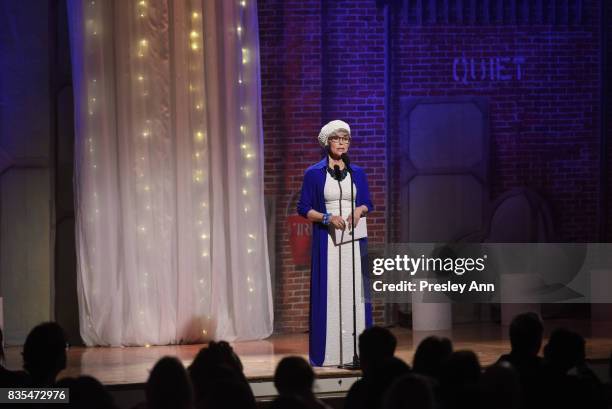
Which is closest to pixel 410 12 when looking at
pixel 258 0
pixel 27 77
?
pixel 258 0

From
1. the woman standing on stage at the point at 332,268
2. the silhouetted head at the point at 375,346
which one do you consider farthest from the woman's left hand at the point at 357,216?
the silhouetted head at the point at 375,346

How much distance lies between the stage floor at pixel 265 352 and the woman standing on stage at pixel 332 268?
22 centimetres

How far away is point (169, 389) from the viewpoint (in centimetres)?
348

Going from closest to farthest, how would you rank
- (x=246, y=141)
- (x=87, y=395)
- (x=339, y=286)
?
(x=87, y=395) < (x=339, y=286) < (x=246, y=141)

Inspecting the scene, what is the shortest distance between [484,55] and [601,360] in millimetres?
3636

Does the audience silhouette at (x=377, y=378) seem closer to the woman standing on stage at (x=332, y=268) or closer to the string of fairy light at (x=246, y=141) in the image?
the woman standing on stage at (x=332, y=268)

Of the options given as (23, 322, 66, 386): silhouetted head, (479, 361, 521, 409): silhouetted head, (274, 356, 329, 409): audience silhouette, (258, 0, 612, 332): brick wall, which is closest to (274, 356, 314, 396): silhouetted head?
(274, 356, 329, 409): audience silhouette

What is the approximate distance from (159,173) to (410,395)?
229 inches

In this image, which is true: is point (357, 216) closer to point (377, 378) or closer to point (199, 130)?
point (199, 130)

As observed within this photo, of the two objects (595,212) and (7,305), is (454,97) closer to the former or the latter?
(595,212)

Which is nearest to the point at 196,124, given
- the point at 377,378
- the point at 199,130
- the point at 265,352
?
the point at 199,130

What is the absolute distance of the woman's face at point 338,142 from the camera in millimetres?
6766

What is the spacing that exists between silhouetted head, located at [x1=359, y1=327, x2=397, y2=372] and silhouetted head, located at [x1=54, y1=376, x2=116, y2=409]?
1166 mm

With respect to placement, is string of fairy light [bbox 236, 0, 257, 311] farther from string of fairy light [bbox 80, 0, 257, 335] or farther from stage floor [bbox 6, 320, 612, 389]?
stage floor [bbox 6, 320, 612, 389]
